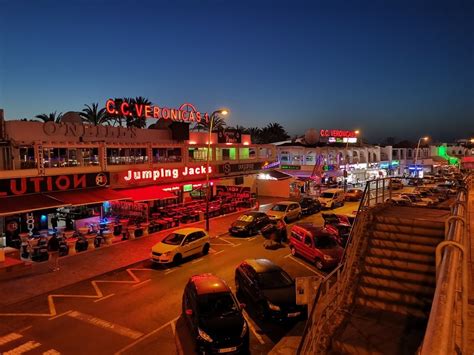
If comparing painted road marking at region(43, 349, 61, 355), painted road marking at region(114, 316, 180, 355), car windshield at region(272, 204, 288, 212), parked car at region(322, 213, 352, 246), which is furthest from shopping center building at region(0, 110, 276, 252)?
painted road marking at region(114, 316, 180, 355)

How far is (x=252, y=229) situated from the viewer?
24734 mm

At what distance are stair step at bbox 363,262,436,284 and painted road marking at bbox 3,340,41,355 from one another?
9.84 meters

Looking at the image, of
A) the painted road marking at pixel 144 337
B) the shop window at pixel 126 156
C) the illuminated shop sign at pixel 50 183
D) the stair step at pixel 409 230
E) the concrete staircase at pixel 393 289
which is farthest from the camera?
the shop window at pixel 126 156

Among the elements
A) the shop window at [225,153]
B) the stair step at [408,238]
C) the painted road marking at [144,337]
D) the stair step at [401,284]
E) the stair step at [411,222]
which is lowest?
the painted road marking at [144,337]

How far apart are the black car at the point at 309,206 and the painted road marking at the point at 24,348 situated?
23932mm

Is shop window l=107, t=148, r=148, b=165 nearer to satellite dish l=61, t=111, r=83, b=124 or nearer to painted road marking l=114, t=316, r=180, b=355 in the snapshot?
satellite dish l=61, t=111, r=83, b=124

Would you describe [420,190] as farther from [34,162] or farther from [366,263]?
[34,162]

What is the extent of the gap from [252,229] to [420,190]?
17.7 meters

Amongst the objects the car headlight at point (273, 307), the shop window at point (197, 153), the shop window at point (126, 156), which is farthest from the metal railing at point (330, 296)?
the shop window at point (197, 153)

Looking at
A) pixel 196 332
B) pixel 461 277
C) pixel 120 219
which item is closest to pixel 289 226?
pixel 120 219

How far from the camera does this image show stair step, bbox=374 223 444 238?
10.4 metres

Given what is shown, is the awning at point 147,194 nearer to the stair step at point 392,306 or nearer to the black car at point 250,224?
Result: the black car at point 250,224

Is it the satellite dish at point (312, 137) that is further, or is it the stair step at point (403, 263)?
the satellite dish at point (312, 137)

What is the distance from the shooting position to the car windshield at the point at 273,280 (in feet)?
41.9
